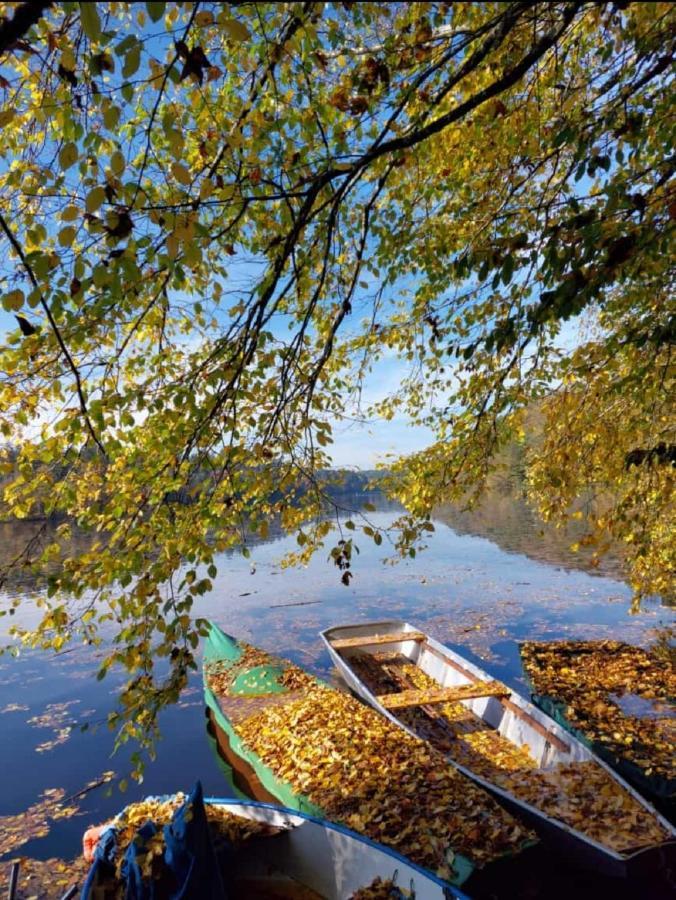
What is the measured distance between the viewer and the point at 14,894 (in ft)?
23.1

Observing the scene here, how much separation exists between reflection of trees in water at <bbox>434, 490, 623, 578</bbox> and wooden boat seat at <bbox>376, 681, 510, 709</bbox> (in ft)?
20.2

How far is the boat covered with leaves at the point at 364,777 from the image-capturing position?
19.9 ft

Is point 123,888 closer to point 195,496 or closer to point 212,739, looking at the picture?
point 195,496

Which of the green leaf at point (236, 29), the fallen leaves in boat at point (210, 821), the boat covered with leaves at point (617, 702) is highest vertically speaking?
the green leaf at point (236, 29)

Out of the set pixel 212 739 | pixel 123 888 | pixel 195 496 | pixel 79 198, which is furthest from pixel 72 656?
pixel 79 198

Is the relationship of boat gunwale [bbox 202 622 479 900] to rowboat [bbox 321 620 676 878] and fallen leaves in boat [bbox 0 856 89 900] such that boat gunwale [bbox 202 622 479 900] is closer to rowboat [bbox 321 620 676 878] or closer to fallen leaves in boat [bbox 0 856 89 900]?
rowboat [bbox 321 620 676 878]

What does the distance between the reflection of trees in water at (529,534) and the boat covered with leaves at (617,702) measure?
15.8ft

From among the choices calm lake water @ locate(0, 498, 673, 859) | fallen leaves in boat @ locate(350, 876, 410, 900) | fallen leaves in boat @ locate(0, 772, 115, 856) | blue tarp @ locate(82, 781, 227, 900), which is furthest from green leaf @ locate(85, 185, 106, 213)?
fallen leaves in boat @ locate(0, 772, 115, 856)

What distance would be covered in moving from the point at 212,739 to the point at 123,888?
689cm

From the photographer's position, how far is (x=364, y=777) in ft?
24.0

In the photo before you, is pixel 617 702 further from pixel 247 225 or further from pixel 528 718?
pixel 247 225

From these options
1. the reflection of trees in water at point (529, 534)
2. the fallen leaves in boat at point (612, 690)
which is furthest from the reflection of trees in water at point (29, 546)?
the reflection of trees in water at point (529, 534)

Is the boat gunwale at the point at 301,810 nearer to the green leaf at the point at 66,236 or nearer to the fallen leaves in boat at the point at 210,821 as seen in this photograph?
the fallen leaves in boat at the point at 210,821

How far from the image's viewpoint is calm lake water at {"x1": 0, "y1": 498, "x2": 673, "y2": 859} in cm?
Result: 1063
